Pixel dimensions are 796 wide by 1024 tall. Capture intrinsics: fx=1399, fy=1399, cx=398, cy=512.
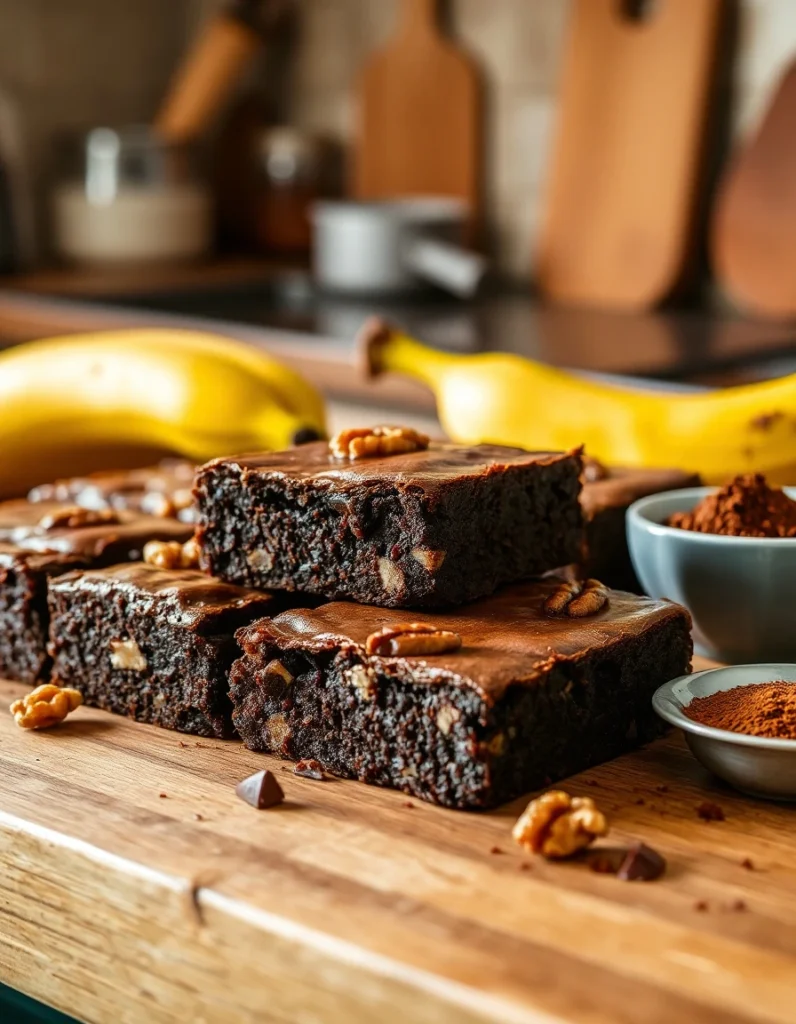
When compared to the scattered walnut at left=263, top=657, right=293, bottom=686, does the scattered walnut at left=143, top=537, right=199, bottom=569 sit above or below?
above

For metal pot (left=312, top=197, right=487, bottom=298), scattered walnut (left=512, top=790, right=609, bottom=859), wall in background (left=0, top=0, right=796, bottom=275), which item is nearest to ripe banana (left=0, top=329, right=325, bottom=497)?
scattered walnut (left=512, top=790, right=609, bottom=859)

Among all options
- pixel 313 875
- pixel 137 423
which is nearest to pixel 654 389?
pixel 137 423

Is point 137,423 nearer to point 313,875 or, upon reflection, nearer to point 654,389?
point 654,389

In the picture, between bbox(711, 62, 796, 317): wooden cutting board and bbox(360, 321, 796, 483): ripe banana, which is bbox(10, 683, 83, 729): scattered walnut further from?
bbox(711, 62, 796, 317): wooden cutting board

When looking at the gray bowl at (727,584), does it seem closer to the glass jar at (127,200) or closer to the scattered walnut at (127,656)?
the scattered walnut at (127,656)

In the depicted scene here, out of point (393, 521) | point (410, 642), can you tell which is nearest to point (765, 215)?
point (393, 521)

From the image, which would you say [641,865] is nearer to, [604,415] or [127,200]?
[604,415]

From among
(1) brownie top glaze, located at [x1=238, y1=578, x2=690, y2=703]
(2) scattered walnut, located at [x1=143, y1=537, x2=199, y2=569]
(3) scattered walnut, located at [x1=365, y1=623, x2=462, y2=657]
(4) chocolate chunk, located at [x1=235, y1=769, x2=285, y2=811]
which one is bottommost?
(4) chocolate chunk, located at [x1=235, y1=769, x2=285, y2=811]
